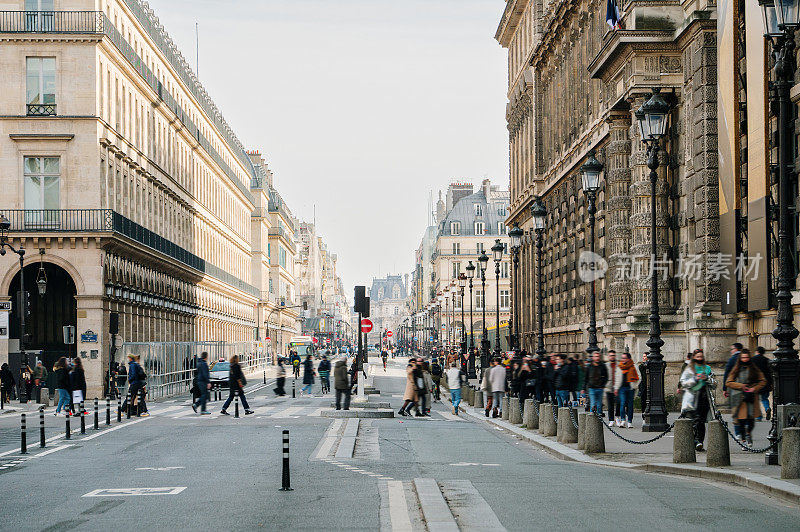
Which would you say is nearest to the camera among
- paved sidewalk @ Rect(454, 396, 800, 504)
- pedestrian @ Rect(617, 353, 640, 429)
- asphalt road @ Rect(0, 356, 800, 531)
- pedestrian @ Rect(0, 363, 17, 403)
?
asphalt road @ Rect(0, 356, 800, 531)

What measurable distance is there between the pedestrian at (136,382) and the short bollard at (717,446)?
21.1 metres

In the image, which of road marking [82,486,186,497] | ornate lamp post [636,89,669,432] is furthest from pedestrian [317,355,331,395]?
road marking [82,486,186,497]

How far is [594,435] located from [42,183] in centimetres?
3732

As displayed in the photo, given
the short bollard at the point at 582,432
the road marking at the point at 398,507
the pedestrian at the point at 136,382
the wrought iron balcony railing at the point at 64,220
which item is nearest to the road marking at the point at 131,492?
the road marking at the point at 398,507

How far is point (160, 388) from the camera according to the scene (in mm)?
50844

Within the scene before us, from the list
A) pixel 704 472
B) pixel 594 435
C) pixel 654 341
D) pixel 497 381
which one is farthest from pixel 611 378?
pixel 704 472

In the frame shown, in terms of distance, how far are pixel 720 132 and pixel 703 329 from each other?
547cm

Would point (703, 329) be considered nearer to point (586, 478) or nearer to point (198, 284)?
point (586, 478)

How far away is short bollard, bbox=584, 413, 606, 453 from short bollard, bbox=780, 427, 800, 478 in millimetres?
5832

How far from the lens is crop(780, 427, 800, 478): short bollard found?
14.4 m

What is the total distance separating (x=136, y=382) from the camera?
34688 millimetres

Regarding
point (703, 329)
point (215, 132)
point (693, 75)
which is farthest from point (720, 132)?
point (215, 132)

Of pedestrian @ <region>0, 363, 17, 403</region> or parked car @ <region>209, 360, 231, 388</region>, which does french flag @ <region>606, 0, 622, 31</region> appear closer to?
pedestrian @ <region>0, 363, 17, 403</region>

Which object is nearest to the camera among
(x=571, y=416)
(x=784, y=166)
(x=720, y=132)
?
(x=784, y=166)
